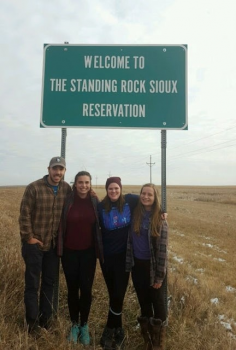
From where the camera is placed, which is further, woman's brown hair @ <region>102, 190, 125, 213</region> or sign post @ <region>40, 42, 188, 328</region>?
sign post @ <region>40, 42, 188, 328</region>

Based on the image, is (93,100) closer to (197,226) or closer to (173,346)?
(173,346)

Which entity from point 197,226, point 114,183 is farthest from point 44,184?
point 197,226

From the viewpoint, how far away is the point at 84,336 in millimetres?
2986

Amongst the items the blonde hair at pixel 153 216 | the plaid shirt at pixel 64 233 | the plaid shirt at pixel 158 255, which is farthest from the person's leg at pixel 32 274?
the plaid shirt at pixel 158 255

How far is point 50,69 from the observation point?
3436mm

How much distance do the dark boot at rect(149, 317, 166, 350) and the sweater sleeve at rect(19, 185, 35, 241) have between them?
5.17 ft

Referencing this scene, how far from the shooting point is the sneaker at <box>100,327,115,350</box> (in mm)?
2920

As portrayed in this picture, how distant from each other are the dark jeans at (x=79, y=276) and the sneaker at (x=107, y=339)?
26 centimetres

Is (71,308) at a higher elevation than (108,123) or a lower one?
lower

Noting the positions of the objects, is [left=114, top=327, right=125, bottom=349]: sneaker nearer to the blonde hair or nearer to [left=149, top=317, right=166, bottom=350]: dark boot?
[left=149, top=317, right=166, bottom=350]: dark boot

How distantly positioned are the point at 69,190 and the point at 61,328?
55.5 inches

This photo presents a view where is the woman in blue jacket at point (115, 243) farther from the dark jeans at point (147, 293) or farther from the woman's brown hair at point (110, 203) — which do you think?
the dark jeans at point (147, 293)

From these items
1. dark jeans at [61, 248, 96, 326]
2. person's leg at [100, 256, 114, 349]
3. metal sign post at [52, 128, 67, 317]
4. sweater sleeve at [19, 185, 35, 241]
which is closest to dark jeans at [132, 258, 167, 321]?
person's leg at [100, 256, 114, 349]

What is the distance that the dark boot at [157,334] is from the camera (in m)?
2.86
